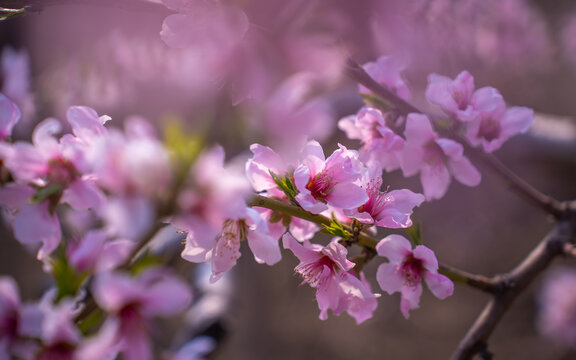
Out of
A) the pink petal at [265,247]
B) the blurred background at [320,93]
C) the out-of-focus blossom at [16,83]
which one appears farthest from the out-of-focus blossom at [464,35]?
the out-of-focus blossom at [16,83]

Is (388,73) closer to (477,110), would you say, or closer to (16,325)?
(477,110)

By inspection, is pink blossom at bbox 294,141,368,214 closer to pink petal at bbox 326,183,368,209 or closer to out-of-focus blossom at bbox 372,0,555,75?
pink petal at bbox 326,183,368,209

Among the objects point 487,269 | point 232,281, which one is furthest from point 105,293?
point 487,269

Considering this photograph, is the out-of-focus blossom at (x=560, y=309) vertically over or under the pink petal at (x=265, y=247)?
under

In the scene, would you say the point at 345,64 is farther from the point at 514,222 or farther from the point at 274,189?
the point at 514,222

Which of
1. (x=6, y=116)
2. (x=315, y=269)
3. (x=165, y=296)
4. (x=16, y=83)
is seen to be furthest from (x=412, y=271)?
(x=16, y=83)

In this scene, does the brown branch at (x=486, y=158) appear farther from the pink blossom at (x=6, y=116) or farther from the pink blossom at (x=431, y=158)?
the pink blossom at (x=6, y=116)

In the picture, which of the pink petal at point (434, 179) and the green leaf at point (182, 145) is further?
the pink petal at point (434, 179)

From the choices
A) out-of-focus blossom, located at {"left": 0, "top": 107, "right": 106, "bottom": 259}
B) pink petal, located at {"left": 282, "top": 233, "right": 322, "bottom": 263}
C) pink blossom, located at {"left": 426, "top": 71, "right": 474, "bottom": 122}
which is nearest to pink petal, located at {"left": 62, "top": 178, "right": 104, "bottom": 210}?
out-of-focus blossom, located at {"left": 0, "top": 107, "right": 106, "bottom": 259}
